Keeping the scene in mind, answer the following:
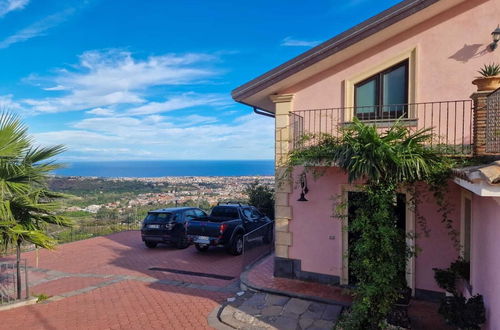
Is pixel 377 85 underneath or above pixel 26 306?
above

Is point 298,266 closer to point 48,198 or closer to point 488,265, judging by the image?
point 488,265

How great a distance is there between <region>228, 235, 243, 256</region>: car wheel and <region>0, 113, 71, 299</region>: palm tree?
18.6 ft

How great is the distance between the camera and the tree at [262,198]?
17453 mm

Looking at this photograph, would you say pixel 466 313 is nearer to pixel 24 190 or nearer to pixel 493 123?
pixel 493 123

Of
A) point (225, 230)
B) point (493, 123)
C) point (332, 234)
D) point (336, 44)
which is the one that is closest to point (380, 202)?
point (493, 123)

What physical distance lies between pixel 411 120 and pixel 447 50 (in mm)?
1639

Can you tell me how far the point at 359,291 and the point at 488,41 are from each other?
5.84m

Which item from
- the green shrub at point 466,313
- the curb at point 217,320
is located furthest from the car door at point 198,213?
the green shrub at point 466,313

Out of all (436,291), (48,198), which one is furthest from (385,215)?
(48,198)

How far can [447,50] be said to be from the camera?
287 inches

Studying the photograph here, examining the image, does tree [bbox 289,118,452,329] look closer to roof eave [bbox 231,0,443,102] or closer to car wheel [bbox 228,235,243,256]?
roof eave [bbox 231,0,443,102]

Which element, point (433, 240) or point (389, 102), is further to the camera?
point (389, 102)

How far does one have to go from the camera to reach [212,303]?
7.50 m

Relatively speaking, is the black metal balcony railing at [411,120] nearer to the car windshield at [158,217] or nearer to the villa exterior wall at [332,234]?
the villa exterior wall at [332,234]
